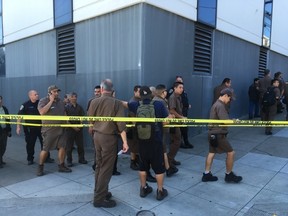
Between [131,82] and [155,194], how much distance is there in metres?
3.02

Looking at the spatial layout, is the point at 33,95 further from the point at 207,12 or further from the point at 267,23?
the point at 267,23

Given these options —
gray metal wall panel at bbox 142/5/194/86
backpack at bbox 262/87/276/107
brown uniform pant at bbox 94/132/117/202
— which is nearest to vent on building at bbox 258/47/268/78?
backpack at bbox 262/87/276/107

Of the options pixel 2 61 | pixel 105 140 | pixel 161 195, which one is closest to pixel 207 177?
pixel 161 195

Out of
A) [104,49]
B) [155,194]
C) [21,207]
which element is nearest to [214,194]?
[155,194]

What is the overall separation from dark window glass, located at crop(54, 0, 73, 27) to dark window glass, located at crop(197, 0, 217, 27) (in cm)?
369

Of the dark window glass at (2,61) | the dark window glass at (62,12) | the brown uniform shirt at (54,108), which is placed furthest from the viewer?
the dark window glass at (2,61)

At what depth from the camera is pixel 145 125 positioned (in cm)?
434

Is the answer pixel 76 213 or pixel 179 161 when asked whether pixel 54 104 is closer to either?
pixel 76 213

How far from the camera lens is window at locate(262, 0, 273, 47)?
12.4 metres

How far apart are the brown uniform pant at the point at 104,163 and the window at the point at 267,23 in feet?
33.9

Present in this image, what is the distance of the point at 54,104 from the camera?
5.90 m

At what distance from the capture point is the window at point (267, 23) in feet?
40.6

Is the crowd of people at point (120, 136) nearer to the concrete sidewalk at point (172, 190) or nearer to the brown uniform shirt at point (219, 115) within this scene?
the brown uniform shirt at point (219, 115)

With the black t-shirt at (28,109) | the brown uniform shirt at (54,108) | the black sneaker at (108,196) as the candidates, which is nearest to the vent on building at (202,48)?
the brown uniform shirt at (54,108)
